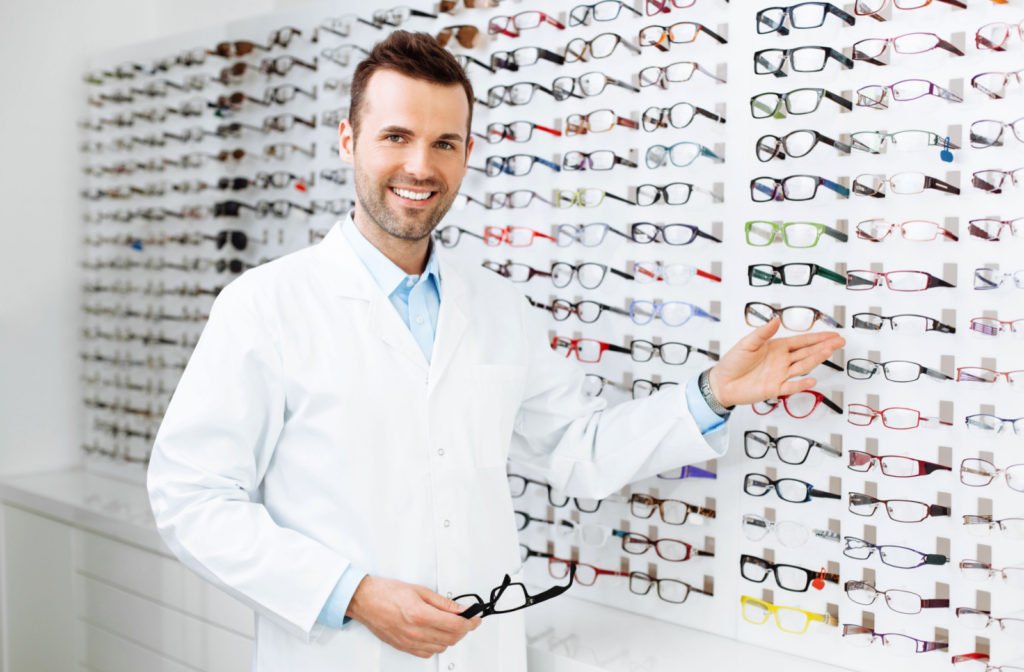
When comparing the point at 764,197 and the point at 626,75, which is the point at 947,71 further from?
the point at 626,75

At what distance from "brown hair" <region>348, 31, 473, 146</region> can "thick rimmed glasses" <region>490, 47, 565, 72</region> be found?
61 cm

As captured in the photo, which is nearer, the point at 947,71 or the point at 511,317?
the point at 947,71

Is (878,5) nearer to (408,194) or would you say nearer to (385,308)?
(408,194)

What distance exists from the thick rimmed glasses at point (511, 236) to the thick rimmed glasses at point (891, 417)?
989 millimetres

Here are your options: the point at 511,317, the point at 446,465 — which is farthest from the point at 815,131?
the point at 446,465

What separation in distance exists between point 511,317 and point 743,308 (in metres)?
0.60

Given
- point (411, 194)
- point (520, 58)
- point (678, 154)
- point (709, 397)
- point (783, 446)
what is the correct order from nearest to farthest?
1. point (411, 194)
2. point (709, 397)
3. point (783, 446)
4. point (678, 154)
5. point (520, 58)

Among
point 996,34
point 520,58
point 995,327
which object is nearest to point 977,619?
point 995,327

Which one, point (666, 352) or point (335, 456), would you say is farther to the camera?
point (666, 352)

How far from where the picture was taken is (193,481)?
5.63 ft

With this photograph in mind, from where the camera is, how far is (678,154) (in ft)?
7.31

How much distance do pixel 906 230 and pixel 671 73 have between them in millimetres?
752

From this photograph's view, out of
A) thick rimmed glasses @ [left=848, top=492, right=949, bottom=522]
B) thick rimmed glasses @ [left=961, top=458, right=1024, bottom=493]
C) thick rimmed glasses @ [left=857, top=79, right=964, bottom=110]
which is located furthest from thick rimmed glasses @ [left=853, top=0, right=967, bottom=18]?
thick rimmed glasses @ [left=848, top=492, right=949, bottom=522]

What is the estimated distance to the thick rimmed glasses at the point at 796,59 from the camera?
197 cm
